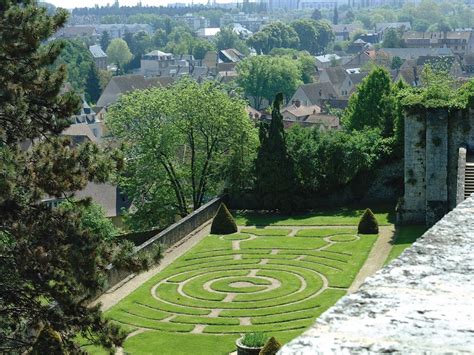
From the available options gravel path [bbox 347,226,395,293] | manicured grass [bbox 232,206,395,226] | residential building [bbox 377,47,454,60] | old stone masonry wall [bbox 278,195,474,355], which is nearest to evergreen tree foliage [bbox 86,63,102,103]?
residential building [bbox 377,47,454,60]

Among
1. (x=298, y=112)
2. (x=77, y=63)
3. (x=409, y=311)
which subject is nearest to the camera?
(x=409, y=311)

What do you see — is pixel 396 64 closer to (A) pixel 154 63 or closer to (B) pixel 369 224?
(A) pixel 154 63

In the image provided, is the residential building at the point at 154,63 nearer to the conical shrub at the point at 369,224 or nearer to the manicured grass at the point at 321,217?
the manicured grass at the point at 321,217

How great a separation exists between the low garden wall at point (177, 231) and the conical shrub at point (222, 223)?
1032 millimetres

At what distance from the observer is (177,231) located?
34.9m

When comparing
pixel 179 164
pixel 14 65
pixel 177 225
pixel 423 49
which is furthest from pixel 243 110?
pixel 423 49

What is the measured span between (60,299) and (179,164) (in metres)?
29.6

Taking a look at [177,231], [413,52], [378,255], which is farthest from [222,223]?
[413,52]

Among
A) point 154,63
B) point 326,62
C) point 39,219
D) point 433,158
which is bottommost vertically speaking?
point 326,62

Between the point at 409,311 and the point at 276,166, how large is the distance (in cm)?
3613

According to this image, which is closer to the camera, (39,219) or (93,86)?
(39,219)

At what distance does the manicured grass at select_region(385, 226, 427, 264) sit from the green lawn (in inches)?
40.2

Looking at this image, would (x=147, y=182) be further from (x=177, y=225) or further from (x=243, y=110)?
(x=177, y=225)

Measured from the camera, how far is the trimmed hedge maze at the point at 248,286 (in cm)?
2505
